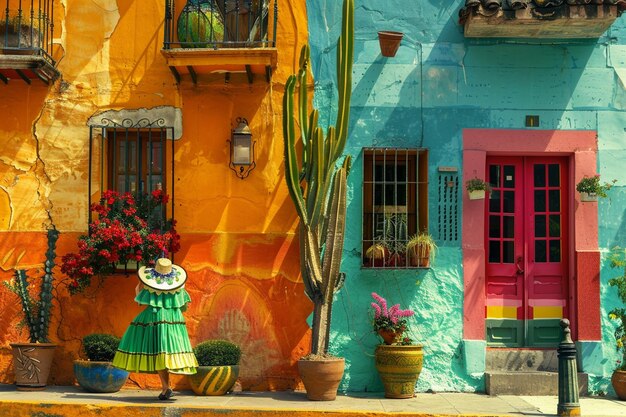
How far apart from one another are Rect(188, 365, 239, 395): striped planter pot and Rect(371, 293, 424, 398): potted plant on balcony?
181 centimetres

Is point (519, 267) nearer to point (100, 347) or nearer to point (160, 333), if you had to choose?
point (160, 333)

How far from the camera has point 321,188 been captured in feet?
35.8

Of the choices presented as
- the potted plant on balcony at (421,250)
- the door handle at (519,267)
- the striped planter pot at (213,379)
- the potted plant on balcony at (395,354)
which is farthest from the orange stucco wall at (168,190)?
the door handle at (519,267)

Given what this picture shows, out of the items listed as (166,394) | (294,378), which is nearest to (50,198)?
(166,394)

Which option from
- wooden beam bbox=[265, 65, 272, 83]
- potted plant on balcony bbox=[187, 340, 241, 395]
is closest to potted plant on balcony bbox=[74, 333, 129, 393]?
potted plant on balcony bbox=[187, 340, 241, 395]

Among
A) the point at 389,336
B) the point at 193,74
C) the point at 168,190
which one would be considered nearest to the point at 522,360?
the point at 389,336

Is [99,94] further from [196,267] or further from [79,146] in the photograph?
[196,267]

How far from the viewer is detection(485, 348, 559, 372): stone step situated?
11.4m

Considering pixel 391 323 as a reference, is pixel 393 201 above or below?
above

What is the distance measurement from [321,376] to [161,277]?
2.16 m

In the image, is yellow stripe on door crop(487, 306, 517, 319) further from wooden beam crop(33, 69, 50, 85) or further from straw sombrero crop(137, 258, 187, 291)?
wooden beam crop(33, 69, 50, 85)

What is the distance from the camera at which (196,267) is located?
11586 mm

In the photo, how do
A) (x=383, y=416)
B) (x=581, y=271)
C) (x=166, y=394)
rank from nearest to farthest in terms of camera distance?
(x=383, y=416) → (x=166, y=394) → (x=581, y=271)

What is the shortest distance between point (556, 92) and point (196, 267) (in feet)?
16.8
